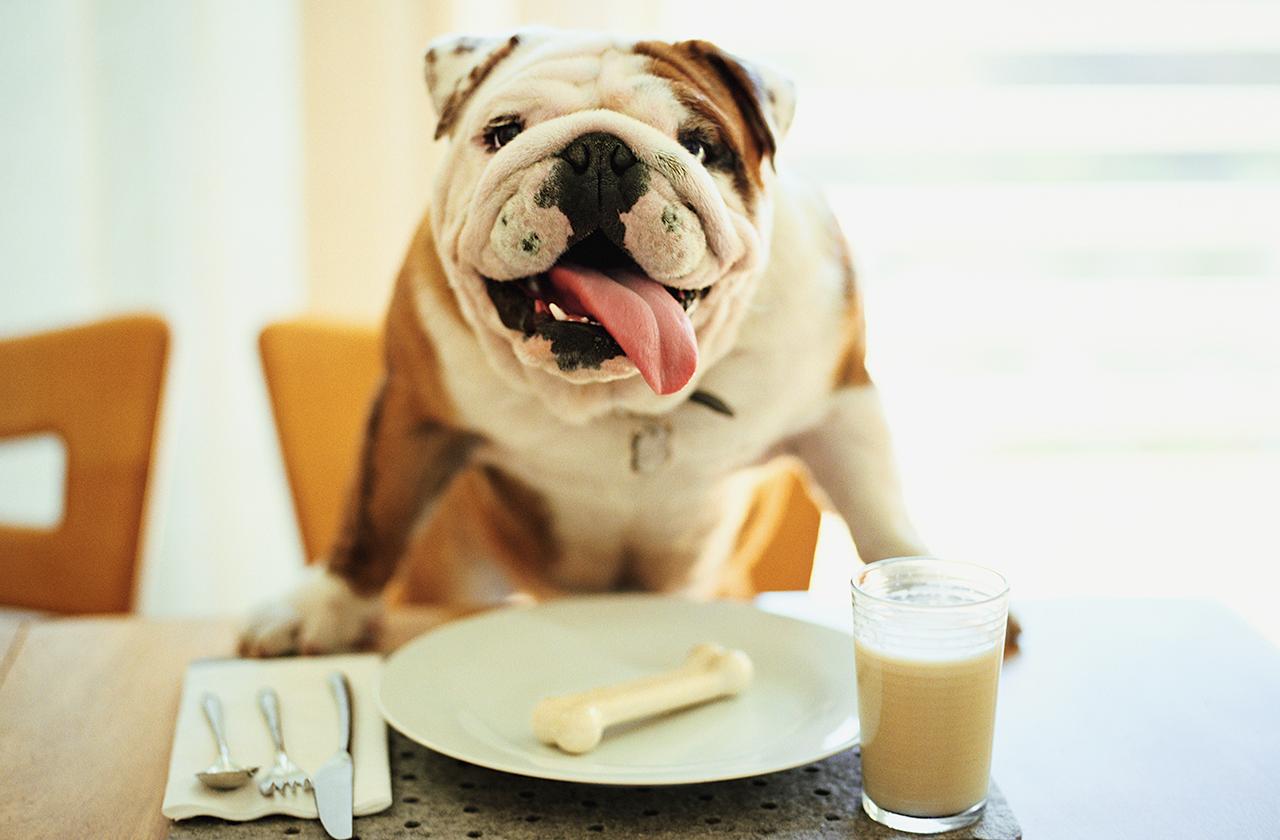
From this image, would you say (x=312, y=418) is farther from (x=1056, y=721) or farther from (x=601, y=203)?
(x=1056, y=721)

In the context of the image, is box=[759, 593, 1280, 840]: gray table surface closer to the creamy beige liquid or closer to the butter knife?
the creamy beige liquid

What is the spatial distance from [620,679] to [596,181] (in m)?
0.35

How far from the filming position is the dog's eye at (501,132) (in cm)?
92

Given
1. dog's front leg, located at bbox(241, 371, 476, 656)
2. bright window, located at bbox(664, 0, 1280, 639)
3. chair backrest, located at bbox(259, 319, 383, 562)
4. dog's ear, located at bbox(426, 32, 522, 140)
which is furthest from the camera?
bright window, located at bbox(664, 0, 1280, 639)

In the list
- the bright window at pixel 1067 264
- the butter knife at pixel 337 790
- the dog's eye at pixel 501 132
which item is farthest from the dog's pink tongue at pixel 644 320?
the bright window at pixel 1067 264

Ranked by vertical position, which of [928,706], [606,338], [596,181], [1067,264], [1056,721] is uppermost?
[596,181]

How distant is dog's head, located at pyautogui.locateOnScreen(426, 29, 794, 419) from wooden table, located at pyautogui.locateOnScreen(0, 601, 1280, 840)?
326 mm

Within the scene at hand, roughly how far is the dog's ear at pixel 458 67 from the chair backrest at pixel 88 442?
2.06 feet

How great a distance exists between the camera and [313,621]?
106cm

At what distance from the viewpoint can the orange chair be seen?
4.99 feet

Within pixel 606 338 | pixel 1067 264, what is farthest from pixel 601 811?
pixel 1067 264

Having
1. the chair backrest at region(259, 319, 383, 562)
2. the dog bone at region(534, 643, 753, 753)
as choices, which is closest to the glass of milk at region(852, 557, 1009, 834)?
the dog bone at region(534, 643, 753, 753)

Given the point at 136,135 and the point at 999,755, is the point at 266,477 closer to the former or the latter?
the point at 136,135

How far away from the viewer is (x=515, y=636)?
992 millimetres
